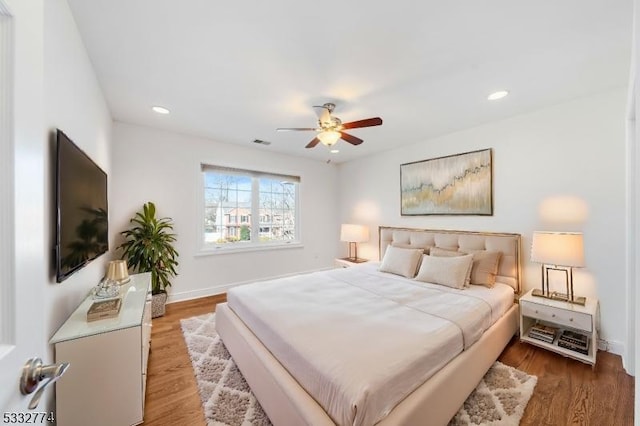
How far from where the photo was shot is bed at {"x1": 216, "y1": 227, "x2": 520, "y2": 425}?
1298mm

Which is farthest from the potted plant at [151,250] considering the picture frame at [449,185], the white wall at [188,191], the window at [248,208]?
the picture frame at [449,185]

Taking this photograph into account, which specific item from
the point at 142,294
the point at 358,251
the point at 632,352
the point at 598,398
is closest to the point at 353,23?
the point at 142,294

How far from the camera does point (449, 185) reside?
3590mm

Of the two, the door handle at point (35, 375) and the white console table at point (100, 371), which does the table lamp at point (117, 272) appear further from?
the door handle at point (35, 375)

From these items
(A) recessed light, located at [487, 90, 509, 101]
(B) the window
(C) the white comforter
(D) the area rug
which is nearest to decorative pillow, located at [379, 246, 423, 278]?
(C) the white comforter

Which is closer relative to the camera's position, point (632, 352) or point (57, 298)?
point (57, 298)

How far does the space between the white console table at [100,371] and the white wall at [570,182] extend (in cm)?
369

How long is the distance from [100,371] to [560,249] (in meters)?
3.66

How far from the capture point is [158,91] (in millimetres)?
2484

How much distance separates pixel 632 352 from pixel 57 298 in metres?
4.18

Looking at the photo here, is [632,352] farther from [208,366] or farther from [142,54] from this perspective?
[142,54]

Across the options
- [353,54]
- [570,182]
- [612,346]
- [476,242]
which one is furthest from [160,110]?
[612,346]

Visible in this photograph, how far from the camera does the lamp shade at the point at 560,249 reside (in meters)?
2.31

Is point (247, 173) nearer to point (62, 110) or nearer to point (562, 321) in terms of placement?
point (62, 110)
